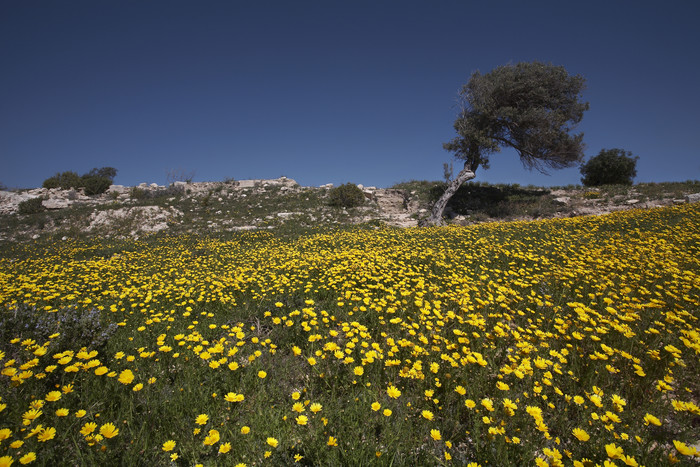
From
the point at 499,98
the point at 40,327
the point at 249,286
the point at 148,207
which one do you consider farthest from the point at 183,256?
the point at 499,98

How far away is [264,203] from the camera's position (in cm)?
2589

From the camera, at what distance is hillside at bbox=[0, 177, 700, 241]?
19016 millimetres

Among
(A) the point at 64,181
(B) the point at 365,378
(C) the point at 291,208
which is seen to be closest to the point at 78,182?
(A) the point at 64,181

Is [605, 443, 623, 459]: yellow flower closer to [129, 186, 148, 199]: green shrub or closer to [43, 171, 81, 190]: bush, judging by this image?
[129, 186, 148, 199]: green shrub

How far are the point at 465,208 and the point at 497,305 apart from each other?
59.6ft

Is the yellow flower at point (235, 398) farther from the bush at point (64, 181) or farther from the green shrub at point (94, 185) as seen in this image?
the bush at point (64, 181)

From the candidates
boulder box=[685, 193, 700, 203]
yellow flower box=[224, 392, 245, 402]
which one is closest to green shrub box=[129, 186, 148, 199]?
yellow flower box=[224, 392, 245, 402]

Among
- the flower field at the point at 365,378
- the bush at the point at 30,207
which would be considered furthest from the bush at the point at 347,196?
the bush at the point at 30,207

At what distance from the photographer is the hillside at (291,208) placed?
1902 centimetres

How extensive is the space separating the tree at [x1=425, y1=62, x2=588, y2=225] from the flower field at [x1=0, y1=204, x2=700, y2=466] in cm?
1425

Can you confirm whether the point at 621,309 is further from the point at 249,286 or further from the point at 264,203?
the point at 264,203

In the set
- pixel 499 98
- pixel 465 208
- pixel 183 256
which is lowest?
pixel 183 256

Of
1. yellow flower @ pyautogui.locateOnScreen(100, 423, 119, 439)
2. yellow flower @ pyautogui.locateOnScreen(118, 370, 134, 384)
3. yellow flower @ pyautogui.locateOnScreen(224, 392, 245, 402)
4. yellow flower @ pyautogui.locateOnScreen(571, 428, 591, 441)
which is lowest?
yellow flower @ pyautogui.locateOnScreen(571, 428, 591, 441)

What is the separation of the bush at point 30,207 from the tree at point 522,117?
3242 centimetres
